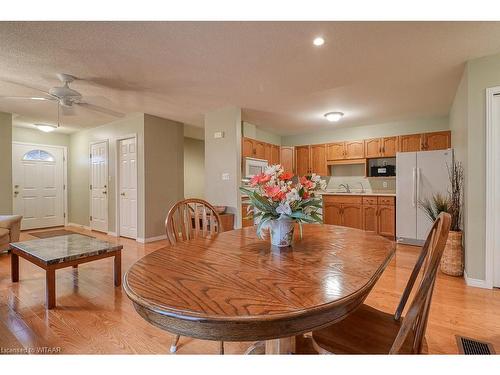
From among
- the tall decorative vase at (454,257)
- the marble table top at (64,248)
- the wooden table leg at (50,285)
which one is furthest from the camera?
the tall decorative vase at (454,257)

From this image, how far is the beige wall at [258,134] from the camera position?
516 cm

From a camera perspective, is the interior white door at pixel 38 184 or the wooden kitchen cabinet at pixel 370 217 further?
the interior white door at pixel 38 184

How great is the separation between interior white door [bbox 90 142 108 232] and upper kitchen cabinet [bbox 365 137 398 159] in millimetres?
5354

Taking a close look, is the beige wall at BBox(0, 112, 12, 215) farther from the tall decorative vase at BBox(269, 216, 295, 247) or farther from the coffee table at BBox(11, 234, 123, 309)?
the tall decorative vase at BBox(269, 216, 295, 247)

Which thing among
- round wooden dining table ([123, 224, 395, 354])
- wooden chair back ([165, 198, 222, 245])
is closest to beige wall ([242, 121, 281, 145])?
wooden chair back ([165, 198, 222, 245])

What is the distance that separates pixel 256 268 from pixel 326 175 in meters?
5.08

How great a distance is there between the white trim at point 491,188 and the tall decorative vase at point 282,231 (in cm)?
238

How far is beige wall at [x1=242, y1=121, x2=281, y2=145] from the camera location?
203 inches

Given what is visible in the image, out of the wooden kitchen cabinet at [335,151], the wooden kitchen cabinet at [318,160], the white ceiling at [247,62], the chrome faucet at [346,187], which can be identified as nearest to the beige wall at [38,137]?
the white ceiling at [247,62]

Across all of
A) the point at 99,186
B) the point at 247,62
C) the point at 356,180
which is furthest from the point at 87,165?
the point at 356,180

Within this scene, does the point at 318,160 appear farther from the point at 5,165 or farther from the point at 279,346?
the point at 5,165

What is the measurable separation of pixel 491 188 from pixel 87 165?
6.99m

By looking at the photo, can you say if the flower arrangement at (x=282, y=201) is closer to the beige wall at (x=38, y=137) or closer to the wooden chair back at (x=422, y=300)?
the wooden chair back at (x=422, y=300)

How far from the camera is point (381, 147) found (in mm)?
5094
